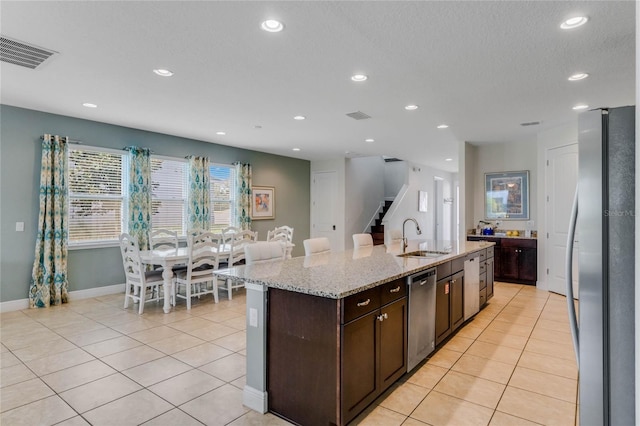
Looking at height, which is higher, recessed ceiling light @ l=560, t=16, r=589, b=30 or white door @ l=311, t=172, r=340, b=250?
recessed ceiling light @ l=560, t=16, r=589, b=30

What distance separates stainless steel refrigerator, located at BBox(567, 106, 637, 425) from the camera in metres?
1.23

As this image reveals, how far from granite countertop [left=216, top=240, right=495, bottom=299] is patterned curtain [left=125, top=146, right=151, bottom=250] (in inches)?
147

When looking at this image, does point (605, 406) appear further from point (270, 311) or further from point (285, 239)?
point (285, 239)

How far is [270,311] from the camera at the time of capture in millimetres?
2359

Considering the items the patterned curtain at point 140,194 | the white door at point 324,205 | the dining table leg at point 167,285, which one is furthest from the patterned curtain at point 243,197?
the dining table leg at point 167,285

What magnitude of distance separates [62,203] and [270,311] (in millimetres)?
4423

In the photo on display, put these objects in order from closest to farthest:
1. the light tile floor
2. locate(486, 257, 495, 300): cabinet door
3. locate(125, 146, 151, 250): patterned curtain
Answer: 1. the light tile floor
2. locate(486, 257, 495, 300): cabinet door
3. locate(125, 146, 151, 250): patterned curtain

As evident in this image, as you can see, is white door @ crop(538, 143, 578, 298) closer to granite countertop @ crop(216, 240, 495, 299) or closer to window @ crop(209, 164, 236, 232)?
granite countertop @ crop(216, 240, 495, 299)

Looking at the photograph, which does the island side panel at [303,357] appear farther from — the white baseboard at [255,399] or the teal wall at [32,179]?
the teal wall at [32,179]

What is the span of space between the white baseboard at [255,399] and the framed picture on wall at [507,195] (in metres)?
6.20

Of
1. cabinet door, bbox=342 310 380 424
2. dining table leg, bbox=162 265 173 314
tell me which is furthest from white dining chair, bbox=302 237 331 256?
dining table leg, bbox=162 265 173 314

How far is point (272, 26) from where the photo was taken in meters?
2.59

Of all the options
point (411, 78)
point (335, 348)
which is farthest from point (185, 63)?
point (335, 348)

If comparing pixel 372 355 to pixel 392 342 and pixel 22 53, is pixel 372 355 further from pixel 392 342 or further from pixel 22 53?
pixel 22 53
